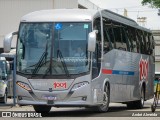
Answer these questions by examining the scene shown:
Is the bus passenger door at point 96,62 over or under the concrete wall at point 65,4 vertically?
under

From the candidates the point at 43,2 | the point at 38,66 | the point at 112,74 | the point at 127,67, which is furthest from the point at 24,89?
the point at 43,2

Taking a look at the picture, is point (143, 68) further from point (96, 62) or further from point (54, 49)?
point (54, 49)

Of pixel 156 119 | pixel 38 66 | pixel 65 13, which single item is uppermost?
pixel 65 13

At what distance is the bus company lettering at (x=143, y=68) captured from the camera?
95.5 ft

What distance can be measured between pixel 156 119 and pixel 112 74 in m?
4.47

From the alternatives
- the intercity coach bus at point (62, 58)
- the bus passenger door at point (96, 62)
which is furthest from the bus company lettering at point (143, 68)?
the bus passenger door at point (96, 62)

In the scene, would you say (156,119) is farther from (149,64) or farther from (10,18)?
(10,18)

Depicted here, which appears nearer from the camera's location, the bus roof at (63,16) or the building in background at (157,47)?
the bus roof at (63,16)

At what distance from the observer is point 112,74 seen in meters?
Result: 24.0

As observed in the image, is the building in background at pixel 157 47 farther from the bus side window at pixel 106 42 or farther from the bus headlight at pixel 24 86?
the bus headlight at pixel 24 86

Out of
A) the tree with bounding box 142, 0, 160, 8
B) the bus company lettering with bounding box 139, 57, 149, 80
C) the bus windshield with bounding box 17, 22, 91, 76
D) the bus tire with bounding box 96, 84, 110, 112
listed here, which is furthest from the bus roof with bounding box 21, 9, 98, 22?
the tree with bounding box 142, 0, 160, 8

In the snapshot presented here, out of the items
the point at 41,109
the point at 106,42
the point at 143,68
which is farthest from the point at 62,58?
the point at 143,68

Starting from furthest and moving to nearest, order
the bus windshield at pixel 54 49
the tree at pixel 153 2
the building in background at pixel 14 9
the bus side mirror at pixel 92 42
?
the building in background at pixel 14 9, the tree at pixel 153 2, the bus windshield at pixel 54 49, the bus side mirror at pixel 92 42

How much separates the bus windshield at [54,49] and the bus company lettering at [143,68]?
8.29m
